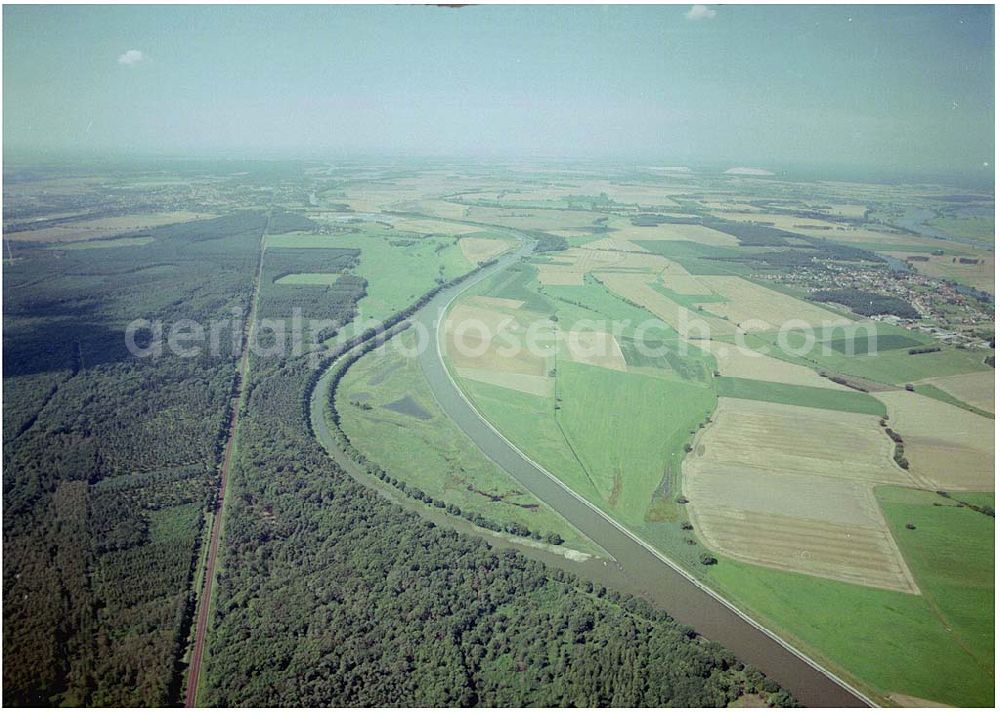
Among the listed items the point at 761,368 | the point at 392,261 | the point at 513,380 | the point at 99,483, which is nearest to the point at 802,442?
the point at 761,368

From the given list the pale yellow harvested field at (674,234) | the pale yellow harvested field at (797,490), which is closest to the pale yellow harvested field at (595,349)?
the pale yellow harvested field at (797,490)

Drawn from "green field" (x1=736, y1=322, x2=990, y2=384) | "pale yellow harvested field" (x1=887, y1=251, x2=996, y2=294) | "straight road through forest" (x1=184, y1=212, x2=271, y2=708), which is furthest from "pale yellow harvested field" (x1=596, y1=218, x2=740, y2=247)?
"straight road through forest" (x1=184, y1=212, x2=271, y2=708)

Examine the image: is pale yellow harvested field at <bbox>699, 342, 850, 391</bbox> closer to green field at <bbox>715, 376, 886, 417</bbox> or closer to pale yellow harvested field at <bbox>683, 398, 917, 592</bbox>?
green field at <bbox>715, 376, 886, 417</bbox>

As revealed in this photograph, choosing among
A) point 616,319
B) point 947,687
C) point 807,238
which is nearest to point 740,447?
point 947,687

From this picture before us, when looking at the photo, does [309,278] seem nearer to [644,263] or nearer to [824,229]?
[644,263]

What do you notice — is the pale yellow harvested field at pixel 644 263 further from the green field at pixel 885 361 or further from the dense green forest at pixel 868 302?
the green field at pixel 885 361

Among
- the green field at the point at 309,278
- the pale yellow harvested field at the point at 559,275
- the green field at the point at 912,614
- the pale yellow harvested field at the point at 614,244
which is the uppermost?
the pale yellow harvested field at the point at 614,244
